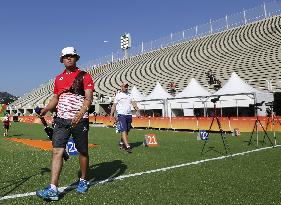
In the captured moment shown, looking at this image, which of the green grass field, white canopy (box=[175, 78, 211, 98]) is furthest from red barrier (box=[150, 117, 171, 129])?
the green grass field

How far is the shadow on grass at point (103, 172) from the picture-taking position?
623 centimetres

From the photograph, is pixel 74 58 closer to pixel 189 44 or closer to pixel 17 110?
pixel 189 44

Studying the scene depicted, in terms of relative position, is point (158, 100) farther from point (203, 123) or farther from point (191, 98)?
point (203, 123)

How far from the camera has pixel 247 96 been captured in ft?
75.1

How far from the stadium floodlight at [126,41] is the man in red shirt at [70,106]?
253 ft

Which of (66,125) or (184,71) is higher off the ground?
(184,71)

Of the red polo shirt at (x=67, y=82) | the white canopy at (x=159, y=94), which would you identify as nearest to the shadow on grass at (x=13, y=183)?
the red polo shirt at (x=67, y=82)

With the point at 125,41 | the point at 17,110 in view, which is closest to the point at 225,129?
the point at 17,110

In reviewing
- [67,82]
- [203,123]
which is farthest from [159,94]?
[67,82]

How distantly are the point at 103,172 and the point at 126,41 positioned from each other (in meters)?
76.0

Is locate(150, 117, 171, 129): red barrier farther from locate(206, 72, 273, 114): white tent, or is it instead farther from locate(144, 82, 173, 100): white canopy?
locate(206, 72, 273, 114): white tent

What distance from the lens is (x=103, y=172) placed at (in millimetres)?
7379

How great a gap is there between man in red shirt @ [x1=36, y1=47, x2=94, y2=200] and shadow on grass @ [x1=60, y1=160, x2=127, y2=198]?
54cm

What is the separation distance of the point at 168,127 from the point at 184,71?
20.8 meters
